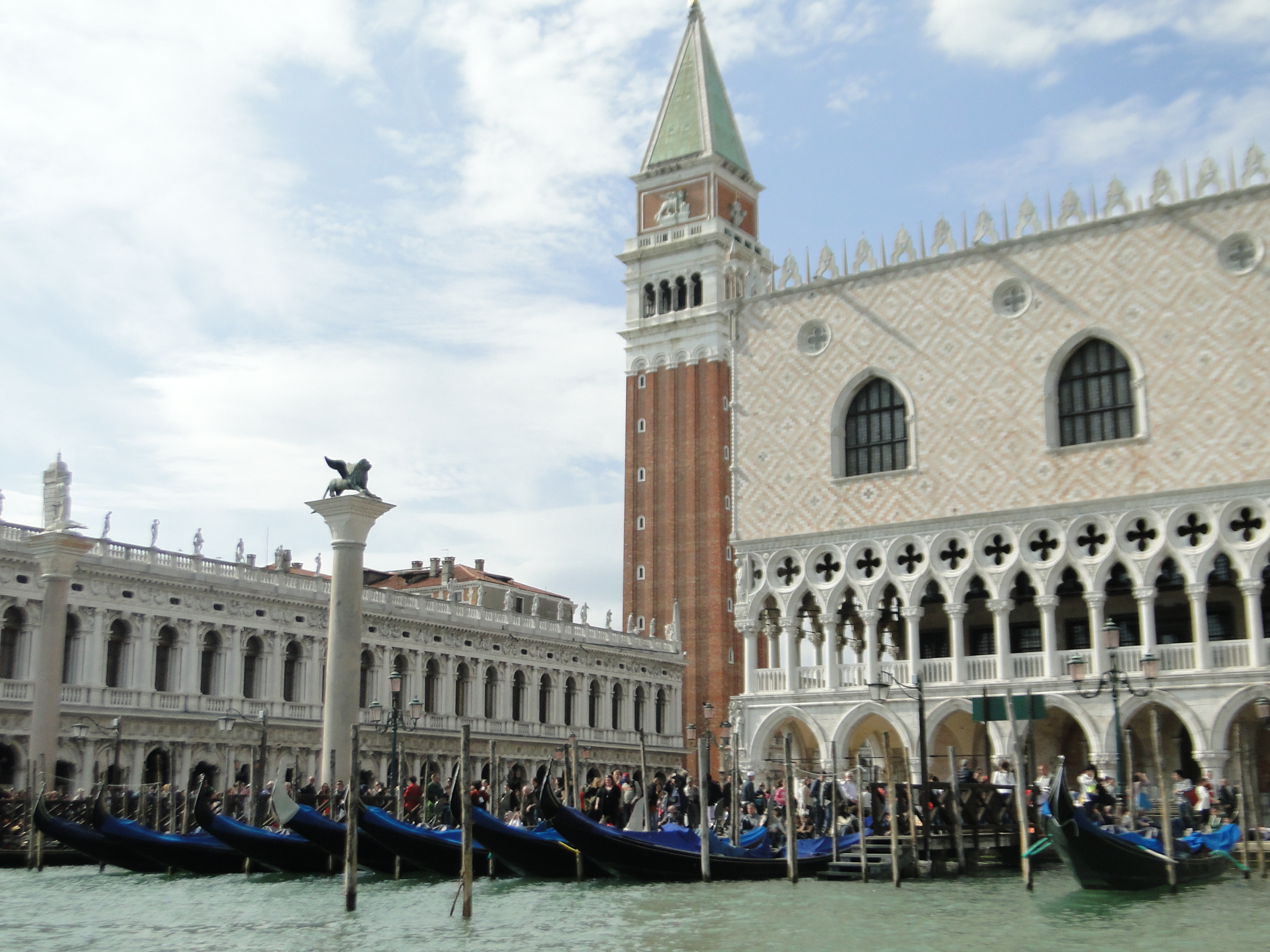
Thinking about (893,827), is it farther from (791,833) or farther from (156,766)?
(156,766)

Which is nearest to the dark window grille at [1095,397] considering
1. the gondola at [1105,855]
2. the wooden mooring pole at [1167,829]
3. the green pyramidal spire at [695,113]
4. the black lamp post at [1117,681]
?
the black lamp post at [1117,681]

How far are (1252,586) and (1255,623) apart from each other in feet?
1.94

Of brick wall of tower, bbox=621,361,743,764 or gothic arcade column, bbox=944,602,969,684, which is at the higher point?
brick wall of tower, bbox=621,361,743,764

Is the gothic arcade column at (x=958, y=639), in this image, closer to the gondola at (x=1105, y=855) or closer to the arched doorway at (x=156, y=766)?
the gondola at (x=1105, y=855)

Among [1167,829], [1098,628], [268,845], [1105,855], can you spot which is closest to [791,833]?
[1105,855]

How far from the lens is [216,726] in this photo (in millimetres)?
30250

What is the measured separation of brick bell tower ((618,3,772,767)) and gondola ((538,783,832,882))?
2604 centimetres

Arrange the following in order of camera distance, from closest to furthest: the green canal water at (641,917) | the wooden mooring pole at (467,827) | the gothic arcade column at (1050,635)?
1. the green canal water at (641,917)
2. the wooden mooring pole at (467,827)
3. the gothic arcade column at (1050,635)

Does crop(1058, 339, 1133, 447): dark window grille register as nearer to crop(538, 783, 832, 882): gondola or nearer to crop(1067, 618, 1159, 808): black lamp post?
crop(1067, 618, 1159, 808): black lamp post

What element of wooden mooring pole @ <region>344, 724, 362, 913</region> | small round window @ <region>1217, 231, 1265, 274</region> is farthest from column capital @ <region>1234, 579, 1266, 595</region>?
wooden mooring pole @ <region>344, 724, 362, 913</region>

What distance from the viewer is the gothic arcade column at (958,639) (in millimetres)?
24750

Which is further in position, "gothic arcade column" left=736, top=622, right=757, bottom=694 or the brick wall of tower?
the brick wall of tower

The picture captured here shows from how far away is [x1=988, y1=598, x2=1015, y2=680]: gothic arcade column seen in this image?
24.4m

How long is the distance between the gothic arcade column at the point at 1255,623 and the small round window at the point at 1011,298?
605 centimetres
